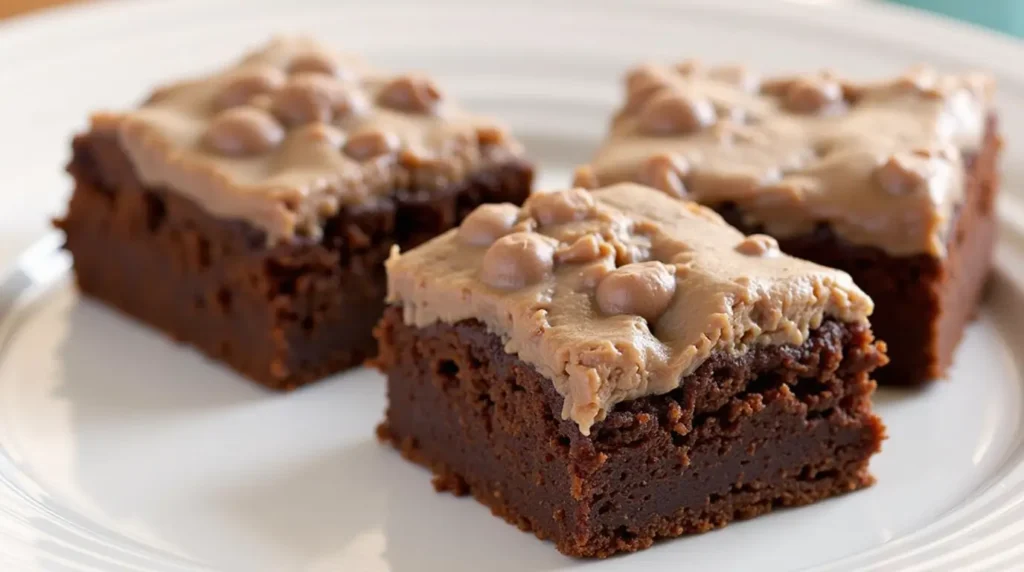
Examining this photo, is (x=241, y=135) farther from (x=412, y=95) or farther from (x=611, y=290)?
(x=611, y=290)

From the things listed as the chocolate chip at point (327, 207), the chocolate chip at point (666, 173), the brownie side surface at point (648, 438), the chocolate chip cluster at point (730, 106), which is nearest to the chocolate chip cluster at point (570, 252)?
the brownie side surface at point (648, 438)

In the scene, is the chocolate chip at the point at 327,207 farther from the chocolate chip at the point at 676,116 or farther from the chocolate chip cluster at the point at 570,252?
the chocolate chip at the point at 676,116

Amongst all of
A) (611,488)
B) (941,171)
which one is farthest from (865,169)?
(611,488)

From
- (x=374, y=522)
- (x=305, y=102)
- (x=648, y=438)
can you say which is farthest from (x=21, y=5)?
(x=648, y=438)

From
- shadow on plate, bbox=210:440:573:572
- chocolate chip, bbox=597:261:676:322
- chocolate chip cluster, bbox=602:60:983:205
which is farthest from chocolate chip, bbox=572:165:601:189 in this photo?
shadow on plate, bbox=210:440:573:572

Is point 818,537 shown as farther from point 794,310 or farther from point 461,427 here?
point 461,427

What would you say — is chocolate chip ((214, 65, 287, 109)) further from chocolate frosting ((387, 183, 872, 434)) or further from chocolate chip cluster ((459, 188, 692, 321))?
chocolate chip cluster ((459, 188, 692, 321))
